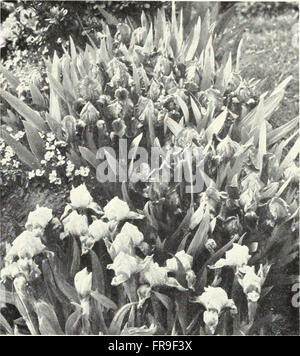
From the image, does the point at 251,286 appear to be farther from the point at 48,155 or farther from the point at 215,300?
the point at 48,155

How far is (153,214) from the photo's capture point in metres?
2.02

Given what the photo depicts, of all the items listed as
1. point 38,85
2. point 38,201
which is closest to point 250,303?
point 38,201

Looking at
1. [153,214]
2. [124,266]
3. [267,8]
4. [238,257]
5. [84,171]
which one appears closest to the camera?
[124,266]

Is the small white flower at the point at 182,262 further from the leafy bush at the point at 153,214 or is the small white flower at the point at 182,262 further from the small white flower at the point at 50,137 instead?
the small white flower at the point at 50,137

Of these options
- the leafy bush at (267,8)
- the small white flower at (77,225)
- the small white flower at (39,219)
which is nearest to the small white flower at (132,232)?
the small white flower at (77,225)

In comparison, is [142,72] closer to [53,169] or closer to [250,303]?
[53,169]

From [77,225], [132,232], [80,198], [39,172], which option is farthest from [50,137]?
[132,232]

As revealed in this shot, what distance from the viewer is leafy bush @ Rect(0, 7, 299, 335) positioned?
1818 millimetres

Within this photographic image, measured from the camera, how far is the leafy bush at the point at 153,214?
1818mm

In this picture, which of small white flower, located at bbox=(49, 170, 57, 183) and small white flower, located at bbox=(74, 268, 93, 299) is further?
small white flower, located at bbox=(49, 170, 57, 183)

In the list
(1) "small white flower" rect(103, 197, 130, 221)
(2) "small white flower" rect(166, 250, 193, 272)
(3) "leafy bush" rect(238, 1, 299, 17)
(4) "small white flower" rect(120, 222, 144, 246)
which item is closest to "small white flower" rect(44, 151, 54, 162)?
(1) "small white flower" rect(103, 197, 130, 221)

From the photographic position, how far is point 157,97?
7.84ft

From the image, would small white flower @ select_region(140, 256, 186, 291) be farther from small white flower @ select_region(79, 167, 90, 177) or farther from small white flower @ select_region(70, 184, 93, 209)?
small white flower @ select_region(79, 167, 90, 177)
